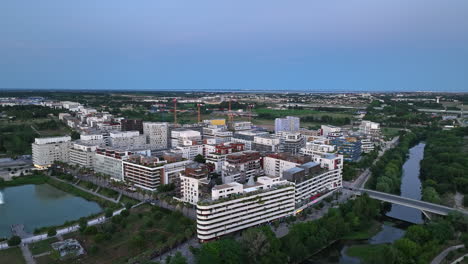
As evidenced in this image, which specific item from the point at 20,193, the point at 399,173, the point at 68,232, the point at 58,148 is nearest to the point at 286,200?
the point at 68,232

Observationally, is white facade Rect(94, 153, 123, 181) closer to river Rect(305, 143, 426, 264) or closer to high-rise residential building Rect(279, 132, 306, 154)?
high-rise residential building Rect(279, 132, 306, 154)

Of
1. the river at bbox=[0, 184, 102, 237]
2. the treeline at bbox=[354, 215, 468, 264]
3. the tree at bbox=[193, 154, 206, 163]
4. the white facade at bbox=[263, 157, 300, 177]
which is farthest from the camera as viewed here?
the tree at bbox=[193, 154, 206, 163]

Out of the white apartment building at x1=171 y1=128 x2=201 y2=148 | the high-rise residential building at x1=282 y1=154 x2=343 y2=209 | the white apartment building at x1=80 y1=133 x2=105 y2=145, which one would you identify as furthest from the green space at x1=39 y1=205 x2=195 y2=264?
the white apartment building at x1=80 y1=133 x2=105 y2=145

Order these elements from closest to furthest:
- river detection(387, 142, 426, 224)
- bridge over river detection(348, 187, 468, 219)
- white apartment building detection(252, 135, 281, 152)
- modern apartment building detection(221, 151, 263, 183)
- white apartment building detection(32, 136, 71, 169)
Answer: bridge over river detection(348, 187, 468, 219) < river detection(387, 142, 426, 224) < modern apartment building detection(221, 151, 263, 183) < white apartment building detection(32, 136, 71, 169) < white apartment building detection(252, 135, 281, 152)

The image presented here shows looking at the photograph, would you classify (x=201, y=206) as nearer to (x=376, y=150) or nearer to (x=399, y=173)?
(x=399, y=173)

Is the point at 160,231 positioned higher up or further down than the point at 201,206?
further down

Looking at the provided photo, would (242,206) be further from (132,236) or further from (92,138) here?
(92,138)
